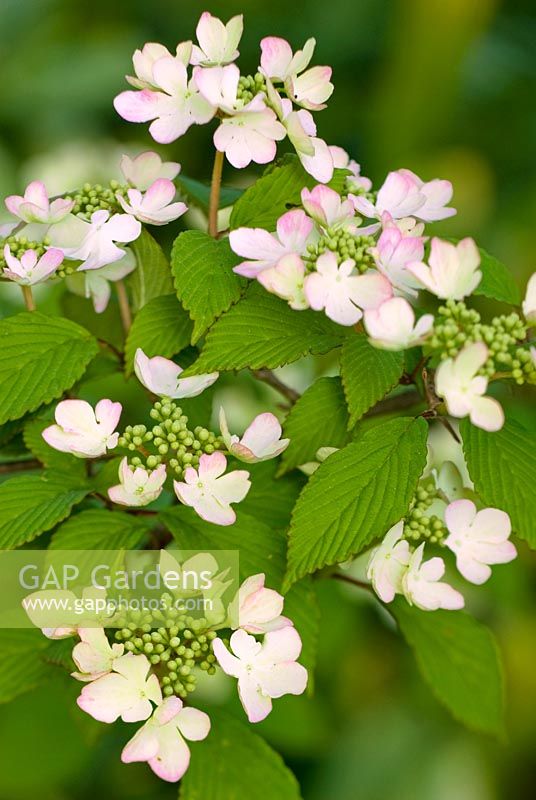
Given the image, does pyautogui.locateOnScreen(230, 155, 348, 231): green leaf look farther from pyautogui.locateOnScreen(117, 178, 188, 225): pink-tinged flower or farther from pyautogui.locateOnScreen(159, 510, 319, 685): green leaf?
pyautogui.locateOnScreen(159, 510, 319, 685): green leaf

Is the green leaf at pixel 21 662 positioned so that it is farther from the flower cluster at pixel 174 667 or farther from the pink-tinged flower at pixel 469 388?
the pink-tinged flower at pixel 469 388

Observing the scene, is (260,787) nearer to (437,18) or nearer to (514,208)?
(514,208)

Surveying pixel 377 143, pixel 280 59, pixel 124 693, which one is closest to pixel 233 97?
pixel 280 59

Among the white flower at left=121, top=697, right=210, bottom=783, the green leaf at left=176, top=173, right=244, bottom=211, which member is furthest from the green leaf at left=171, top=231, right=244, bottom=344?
the white flower at left=121, top=697, right=210, bottom=783

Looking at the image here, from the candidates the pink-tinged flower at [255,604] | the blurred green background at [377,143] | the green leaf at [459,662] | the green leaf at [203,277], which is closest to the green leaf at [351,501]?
the pink-tinged flower at [255,604]

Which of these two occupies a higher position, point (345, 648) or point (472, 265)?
point (472, 265)

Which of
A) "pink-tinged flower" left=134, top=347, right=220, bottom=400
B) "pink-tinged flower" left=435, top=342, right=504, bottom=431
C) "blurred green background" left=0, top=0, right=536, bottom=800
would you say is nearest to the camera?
"pink-tinged flower" left=435, top=342, right=504, bottom=431

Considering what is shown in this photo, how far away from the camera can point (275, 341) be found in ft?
1.99

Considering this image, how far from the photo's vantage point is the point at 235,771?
0.70 metres

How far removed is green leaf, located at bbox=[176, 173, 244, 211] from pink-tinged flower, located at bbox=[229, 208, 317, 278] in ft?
0.52

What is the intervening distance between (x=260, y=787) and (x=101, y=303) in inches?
15.1

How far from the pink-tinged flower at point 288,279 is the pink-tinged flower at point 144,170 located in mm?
175

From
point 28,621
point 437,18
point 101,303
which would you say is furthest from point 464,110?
point 28,621

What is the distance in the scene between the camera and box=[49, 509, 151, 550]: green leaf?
25.2 inches
